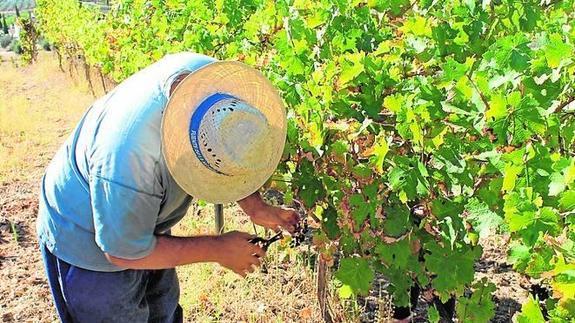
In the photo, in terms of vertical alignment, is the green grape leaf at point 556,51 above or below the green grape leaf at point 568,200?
above

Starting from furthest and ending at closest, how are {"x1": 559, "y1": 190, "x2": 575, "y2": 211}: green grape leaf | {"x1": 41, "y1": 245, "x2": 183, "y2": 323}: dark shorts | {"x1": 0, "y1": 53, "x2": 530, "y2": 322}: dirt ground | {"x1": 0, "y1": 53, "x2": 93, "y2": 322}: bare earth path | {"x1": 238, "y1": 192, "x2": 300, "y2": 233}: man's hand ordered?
1. {"x1": 0, "y1": 53, "x2": 93, "y2": 322}: bare earth path
2. {"x1": 0, "y1": 53, "x2": 530, "y2": 322}: dirt ground
3. {"x1": 238, "y1": 192, "x2": 300, "y2": 233}: man's hand
4. {"x1": 41, "y1": 245, "x2": 183, "y2": 323}: dark shorts
5. {"x1": 559, "y1": 190, "x2": 575, "y2": 211}: green grape leaf

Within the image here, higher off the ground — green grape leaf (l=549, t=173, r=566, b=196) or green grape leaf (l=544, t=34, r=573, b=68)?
green grape leaf (l=544, t=34, r=573, b=68)

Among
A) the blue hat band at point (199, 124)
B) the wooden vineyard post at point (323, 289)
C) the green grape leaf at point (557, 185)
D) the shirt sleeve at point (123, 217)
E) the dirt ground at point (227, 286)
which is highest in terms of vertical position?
the green grape leaf at point (557, 185)

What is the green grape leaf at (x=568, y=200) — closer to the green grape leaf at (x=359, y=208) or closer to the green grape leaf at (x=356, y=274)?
the green grape leaf at (x=359, y=208)

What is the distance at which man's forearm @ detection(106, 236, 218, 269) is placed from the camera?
192cm

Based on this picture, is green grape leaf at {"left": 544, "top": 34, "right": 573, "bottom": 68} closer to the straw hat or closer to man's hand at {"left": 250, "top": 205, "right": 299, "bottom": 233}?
the straw hat

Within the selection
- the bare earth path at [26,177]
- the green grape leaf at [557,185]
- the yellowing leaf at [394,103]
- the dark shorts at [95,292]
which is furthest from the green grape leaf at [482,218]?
the bare earth path at [26,177]

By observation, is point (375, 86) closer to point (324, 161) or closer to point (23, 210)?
point (324, 161)

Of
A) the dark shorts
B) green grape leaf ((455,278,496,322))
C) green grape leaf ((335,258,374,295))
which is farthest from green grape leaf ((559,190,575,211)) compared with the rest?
the dark shorts

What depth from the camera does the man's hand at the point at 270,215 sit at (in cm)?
240

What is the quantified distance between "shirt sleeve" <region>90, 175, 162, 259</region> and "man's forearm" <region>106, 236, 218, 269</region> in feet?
0.14

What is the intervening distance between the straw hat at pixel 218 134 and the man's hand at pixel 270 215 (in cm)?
50

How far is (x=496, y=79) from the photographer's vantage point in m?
1.57

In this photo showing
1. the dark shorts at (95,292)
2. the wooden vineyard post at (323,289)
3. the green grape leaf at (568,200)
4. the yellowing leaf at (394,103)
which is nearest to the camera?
the green grape leaf at (568,200)
